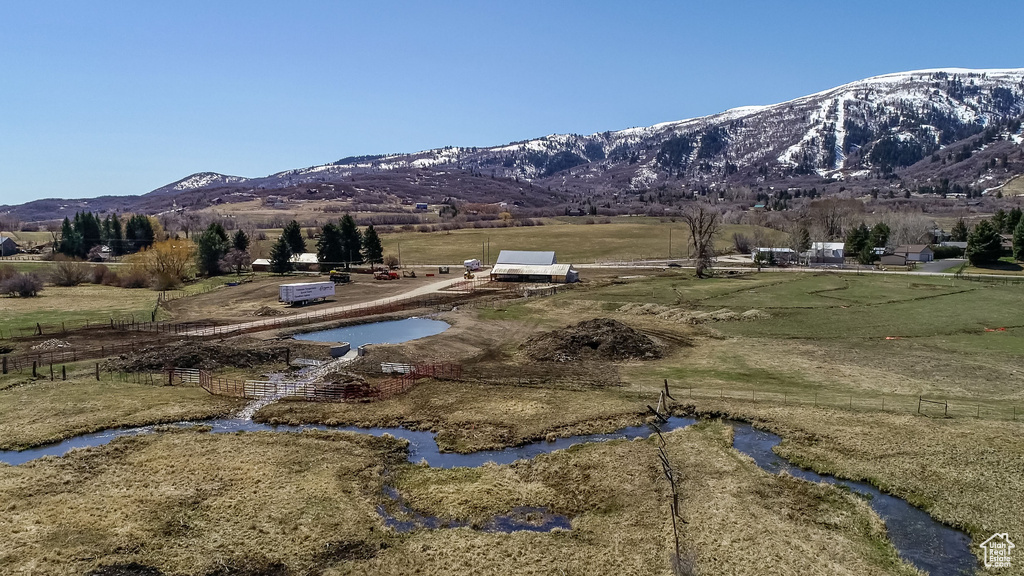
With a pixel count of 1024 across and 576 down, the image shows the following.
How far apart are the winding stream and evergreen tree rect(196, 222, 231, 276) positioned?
83424mm

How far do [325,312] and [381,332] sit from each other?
12.3m

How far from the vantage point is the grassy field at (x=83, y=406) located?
32906 millimetres

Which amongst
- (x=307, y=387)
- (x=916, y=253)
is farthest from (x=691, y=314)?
(x=916, y=253)

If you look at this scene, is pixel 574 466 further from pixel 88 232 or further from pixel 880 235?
pixel 88 232

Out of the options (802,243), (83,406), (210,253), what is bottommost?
(83,406)

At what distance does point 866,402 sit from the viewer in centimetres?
3728

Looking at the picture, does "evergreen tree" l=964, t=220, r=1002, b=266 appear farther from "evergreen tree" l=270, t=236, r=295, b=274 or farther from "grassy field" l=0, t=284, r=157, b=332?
"grassy field" l=0, t=284, r=157, b=332

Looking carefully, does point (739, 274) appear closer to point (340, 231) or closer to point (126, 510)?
point (340, 231)

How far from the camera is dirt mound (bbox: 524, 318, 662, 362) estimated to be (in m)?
49.2

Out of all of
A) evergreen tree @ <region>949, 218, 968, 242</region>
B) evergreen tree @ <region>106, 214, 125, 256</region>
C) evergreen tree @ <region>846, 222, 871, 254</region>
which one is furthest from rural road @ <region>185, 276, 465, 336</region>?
evergreen tree @ <region>949, 218, 968, 242</region>

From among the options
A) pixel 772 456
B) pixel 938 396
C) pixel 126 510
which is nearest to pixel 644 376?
pixel 772 456

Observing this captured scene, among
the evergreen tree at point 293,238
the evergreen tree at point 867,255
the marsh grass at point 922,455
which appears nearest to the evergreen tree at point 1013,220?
the evergreen tree at point 867,255

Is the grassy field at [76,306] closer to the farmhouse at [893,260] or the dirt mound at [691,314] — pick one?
the dirt mound at [691,314]

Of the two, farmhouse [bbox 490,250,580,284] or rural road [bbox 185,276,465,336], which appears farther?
farmhouse [bbox 490,250,580,284]
